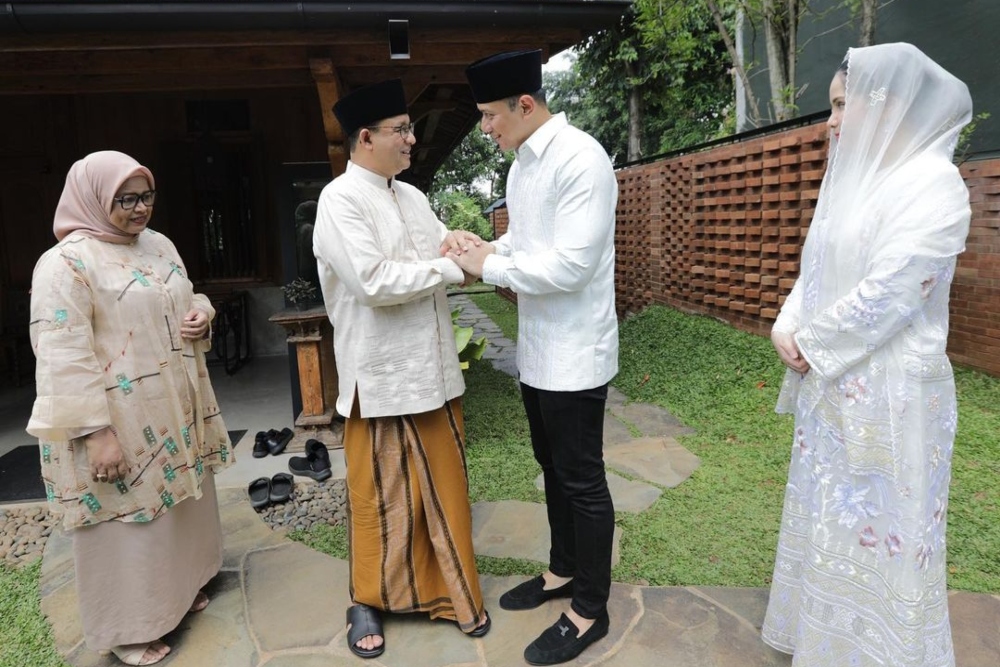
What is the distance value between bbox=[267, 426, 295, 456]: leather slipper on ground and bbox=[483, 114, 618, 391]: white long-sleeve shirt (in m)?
2.54

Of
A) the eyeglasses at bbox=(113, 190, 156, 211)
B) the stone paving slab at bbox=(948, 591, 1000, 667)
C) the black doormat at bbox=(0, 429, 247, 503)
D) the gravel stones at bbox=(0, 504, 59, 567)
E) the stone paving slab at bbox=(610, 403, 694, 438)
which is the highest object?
the eyeglasses at bbox=(113, 190, 156, 211)

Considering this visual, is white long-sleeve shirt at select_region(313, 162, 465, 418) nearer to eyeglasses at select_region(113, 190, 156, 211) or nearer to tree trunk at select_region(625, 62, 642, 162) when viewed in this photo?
eyeglasses at select_region(113, 190, 156, 211)

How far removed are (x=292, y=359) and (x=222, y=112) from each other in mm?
3387

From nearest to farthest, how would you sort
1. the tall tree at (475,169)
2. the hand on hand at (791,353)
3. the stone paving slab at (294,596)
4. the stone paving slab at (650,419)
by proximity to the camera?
1. the hand on hand at (791,353)
2. the stone paving slab at (294,596)
3. the stone paving slab at (650,419)
4. the tall tree at (475,169)

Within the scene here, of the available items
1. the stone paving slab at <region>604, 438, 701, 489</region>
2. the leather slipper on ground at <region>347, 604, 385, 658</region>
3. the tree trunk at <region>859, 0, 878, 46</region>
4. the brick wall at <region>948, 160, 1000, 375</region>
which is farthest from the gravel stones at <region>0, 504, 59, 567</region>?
the tree trunk at <region>859, 0, 878, 46</region>

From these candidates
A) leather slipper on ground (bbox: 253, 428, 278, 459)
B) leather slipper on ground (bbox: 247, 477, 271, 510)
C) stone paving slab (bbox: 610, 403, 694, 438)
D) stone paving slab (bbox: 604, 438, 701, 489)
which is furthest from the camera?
stone paving slab (bbox: 610, 403, 694, 438)

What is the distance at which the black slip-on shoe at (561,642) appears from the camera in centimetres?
199

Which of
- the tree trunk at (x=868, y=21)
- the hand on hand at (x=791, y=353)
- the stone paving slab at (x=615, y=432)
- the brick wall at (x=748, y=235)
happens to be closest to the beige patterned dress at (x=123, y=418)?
the hand on hand at (x=791, y=353)

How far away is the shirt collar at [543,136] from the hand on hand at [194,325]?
1.30 meters

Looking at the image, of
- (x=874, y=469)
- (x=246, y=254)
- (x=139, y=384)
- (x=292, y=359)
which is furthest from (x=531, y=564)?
(x=246, y=254)

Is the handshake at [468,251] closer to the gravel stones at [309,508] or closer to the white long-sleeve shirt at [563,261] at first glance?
the white long-sleeve shirt at [563,261]

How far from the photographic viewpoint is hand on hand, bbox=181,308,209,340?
2.21m

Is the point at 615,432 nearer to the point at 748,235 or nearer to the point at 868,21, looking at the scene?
the point at 748,235

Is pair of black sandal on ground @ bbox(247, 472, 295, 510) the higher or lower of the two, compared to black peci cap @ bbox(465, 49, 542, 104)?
lower
